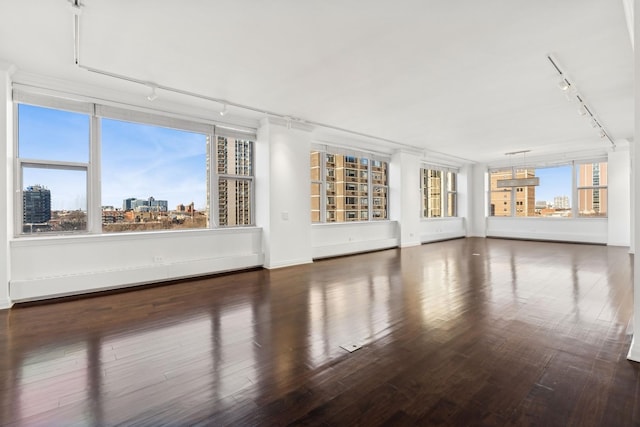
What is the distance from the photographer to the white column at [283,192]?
584 centimetres

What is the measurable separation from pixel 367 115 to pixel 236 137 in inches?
99.5

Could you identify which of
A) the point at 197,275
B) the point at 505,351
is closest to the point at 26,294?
the point at 197,275

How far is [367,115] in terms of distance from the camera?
5.59 meters

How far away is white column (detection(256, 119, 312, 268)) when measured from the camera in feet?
19.2

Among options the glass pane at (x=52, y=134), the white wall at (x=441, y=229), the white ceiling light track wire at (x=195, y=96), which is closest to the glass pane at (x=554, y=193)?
the white wall at (x=441, y=229)

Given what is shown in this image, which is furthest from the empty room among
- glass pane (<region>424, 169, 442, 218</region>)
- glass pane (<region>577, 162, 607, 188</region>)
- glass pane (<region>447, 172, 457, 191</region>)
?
glass pane (<region>447, 172, 457, 191</region>)

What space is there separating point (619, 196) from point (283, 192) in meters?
9.44

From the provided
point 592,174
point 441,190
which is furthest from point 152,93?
point 592,174

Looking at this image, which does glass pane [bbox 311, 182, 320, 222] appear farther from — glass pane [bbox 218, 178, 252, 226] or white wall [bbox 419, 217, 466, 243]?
white wall [bbox 419, 217, 466, 243]

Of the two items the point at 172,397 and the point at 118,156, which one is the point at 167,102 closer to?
the point at 118,156

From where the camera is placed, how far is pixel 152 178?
16.6 feet

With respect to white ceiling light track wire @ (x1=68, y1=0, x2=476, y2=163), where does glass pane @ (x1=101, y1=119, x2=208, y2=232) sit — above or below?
below

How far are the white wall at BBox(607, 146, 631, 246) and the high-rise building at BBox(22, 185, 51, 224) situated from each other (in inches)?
498

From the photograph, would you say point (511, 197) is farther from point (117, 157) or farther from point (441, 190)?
point (117, 157)
